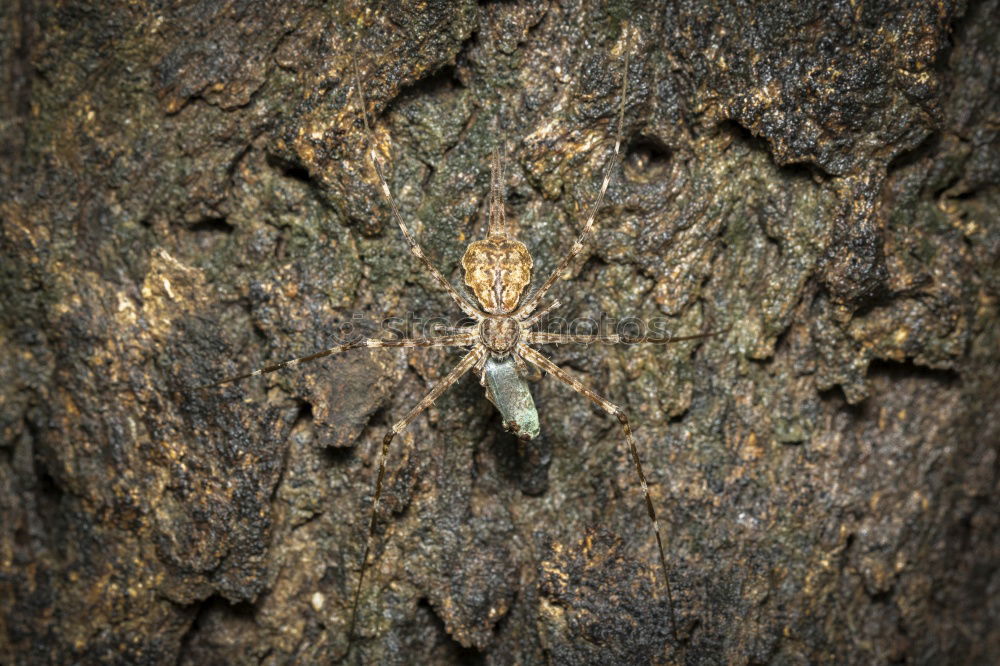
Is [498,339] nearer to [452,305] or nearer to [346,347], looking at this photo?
[452,305]

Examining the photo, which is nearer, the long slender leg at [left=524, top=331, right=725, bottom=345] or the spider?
the spider

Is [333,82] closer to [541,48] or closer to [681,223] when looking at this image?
[541,48]

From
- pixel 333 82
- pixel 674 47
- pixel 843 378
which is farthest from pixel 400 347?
pixel 843 378

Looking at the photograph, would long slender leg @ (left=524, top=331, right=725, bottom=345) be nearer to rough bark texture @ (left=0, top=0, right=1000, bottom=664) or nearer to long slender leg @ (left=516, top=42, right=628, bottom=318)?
rough bark texture @ (left=0, top=0, right=1000, bottom=664)

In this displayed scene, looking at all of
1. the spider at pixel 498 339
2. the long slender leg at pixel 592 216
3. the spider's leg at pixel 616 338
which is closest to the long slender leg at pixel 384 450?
the spider at pixel 498 339

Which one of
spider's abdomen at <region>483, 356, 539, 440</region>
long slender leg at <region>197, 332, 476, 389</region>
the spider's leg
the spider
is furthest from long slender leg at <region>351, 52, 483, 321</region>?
the spider's leg

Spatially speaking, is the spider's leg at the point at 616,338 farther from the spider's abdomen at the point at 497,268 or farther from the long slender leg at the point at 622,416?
the spider's abdomen at the point at 497,268
